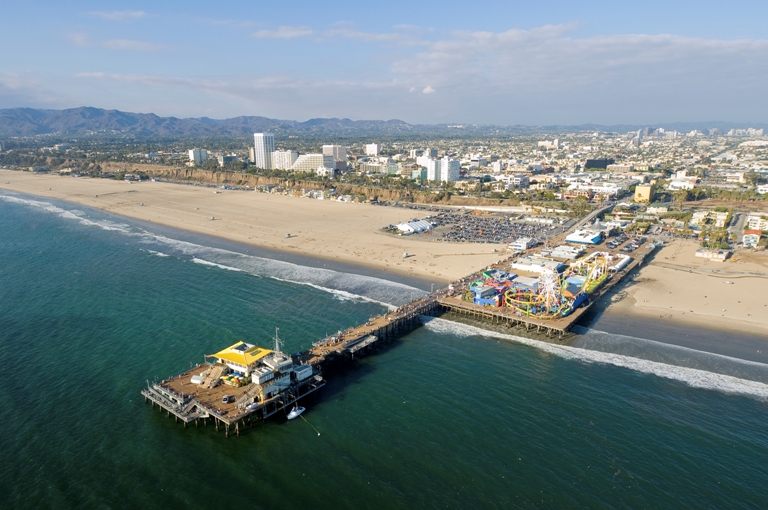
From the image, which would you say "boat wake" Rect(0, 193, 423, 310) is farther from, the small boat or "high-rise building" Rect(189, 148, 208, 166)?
"high-rise building" Rect(189, 148, 208, 166)

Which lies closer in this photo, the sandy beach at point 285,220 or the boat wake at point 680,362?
the boat wake at point 680,362

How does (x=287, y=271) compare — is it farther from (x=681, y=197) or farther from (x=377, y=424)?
(x=681, y=197)

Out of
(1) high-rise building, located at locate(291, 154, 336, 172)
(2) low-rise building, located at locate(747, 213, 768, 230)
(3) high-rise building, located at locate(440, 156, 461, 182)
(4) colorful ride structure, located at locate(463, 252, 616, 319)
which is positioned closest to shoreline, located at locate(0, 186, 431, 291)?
(4) colorful ride structure, located at locate(463, 252, 616, 319)

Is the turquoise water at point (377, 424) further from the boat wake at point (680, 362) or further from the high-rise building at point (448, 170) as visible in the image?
the high-rise building at point (448, 170)

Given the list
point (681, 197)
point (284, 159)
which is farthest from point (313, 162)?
point (681, 197)

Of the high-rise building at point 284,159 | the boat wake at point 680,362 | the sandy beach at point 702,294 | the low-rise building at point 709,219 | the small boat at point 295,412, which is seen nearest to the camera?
the small boat at point 295,412

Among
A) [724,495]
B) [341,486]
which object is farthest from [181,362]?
[724,495]

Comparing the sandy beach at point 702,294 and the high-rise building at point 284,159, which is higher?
the high-rise building at point 284,159

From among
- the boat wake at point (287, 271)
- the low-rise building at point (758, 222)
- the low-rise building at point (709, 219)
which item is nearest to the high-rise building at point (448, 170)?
the low-rise building at point (709, 219)
